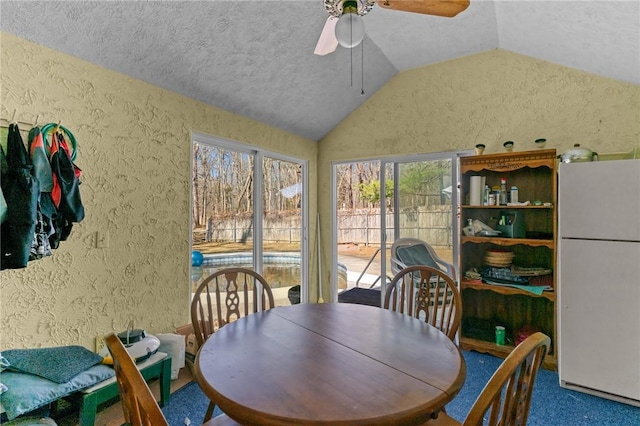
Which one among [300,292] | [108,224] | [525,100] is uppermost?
[525,100]

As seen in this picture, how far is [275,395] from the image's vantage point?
979mm

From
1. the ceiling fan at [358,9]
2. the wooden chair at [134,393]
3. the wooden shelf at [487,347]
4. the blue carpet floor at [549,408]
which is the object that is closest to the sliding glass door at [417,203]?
the wooden shelf at [487,347]

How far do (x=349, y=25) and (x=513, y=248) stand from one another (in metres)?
2.73

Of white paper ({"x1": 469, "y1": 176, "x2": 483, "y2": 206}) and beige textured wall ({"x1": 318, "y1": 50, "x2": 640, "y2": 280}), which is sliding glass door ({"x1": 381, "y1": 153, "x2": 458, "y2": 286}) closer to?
beige textured wall ({"x1": 318, "y1": 50, "x2": 640, "y2": 280})

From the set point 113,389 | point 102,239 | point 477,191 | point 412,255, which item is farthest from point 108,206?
point 477,191

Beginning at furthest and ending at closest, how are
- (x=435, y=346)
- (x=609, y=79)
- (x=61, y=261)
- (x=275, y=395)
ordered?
(x=609, y=79) → (x=61, y=261) → (x=435, y=346) → (x=275, y=395)

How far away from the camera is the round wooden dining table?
91 cm

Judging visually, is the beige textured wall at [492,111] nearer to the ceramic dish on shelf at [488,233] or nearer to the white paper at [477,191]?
the white paper at [477,191]

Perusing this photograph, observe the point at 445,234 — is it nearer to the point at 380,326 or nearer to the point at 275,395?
the point at 380,326

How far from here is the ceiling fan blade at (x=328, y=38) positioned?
5.98 ft

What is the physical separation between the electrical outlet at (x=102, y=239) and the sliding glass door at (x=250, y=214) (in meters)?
0.72

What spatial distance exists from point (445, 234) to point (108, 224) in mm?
3066

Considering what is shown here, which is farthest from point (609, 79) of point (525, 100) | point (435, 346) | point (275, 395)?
point (275, 395)

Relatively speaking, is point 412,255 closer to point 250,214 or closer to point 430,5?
point 250,214
